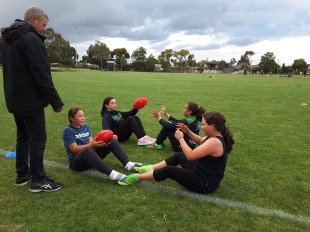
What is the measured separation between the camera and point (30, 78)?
13.8ft

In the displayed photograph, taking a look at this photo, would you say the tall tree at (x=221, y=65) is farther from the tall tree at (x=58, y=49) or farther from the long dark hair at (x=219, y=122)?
the long dark hair at (x=219, y=122)

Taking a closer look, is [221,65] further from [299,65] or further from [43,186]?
[43,186]

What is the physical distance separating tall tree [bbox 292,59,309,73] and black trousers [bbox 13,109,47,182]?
13402 centimetres

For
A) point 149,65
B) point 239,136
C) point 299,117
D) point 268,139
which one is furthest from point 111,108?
point 149,65

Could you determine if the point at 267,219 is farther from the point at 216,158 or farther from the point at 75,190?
the point at 75,190

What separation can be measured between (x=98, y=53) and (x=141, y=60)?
18.3 metres

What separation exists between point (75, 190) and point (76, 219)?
858 mm

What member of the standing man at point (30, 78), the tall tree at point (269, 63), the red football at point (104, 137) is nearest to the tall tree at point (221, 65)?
the tall tree at point (269, 63)

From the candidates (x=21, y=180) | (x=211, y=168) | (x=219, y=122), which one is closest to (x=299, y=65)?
(x=219, y=122)

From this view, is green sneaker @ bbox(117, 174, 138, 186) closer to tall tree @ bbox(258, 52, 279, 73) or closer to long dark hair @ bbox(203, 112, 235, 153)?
long dark hair @ bbox(203, 112, 235, 153)

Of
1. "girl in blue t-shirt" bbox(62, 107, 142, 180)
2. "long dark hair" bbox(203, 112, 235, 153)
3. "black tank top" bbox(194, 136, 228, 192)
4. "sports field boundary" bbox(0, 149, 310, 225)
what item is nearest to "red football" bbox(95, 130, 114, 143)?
"girl in blue t-shirt" bbox(62, 107, 142, 180)

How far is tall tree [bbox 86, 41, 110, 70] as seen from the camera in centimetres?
11575

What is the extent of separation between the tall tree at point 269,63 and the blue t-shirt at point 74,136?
13398 centimetres

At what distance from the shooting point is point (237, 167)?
18.8 ft
